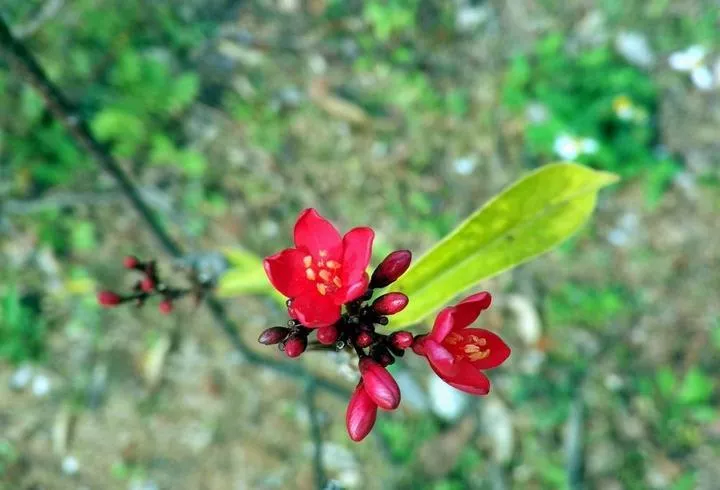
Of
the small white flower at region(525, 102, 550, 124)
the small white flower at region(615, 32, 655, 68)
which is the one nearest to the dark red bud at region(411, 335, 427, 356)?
the small white flower at region(525, 102, 550, 124)

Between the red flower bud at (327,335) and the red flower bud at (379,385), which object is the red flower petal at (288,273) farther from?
the red flower bud at (379,385)

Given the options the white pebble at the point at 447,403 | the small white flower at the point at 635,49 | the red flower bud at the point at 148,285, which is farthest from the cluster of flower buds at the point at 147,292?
the small white flower at the point at 635,49

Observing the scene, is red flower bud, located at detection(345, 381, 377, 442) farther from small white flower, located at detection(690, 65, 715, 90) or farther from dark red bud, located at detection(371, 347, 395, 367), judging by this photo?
small white flower, located at detection(690, 65, 715, 90)

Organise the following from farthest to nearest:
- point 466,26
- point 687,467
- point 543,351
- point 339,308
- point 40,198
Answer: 1. point 466,26
2. point 40,198
3. point 543,351
4. point 687,467
5. point 339,308

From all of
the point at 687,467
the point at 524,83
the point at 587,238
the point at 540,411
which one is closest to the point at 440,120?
the point at 524,83

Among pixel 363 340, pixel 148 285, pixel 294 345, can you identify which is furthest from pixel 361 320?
pixel 148 285

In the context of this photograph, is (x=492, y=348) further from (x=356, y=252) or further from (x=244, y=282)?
(x=244, y=282)

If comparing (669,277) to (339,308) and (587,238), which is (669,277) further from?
(339,308)
